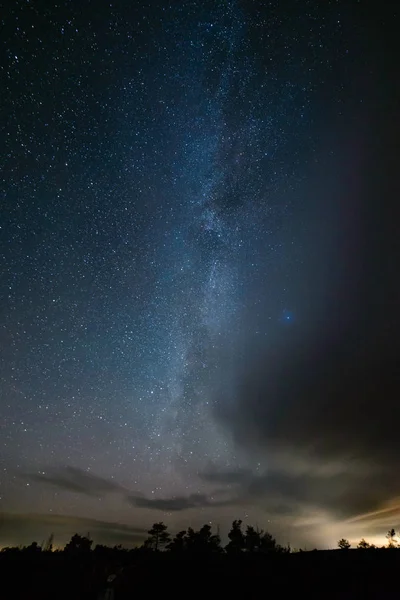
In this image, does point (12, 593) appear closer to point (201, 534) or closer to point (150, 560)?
point (150, 560)

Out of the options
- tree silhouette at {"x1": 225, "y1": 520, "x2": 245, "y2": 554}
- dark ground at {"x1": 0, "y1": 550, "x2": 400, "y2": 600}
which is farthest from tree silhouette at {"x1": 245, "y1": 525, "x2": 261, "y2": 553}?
dark ground at {"x1": 0, "y1": 550, "x2": 400, "y2": 600}

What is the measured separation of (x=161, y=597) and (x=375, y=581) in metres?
11.1

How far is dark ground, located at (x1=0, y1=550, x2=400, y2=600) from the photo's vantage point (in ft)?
58.2

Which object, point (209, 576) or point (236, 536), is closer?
point (209, 576)

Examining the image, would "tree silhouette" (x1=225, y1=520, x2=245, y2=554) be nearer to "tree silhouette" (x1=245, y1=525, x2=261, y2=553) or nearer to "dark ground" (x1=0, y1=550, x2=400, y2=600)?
"tree silhouette" (x1=245, y1=525, x2=261, y2=553)

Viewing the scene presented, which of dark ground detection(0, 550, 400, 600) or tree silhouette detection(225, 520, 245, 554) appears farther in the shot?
tree silhouette detection(225, 520, 245, 554)

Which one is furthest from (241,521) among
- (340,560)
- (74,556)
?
(340,560)

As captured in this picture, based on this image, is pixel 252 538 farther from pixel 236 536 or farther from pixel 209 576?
pixel 209 576

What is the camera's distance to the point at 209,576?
A: 20.6 m

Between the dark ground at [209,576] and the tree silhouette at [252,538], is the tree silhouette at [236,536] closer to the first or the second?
the tree silhouette at [252,538]

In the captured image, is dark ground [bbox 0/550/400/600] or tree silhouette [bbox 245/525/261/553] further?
tree silhouette [bbox 245/525/261/553]

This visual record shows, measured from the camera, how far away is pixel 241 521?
57.5 metres

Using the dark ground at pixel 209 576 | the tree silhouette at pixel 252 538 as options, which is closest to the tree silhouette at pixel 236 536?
the tree silhouette at pixel 252 538

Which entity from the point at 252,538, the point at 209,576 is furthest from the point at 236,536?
the point at 209,576
